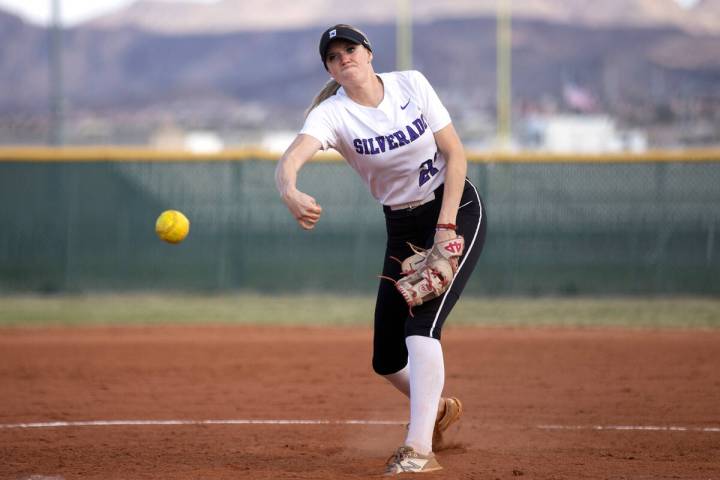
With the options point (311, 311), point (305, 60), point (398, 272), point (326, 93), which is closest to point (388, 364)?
point (398, 272)

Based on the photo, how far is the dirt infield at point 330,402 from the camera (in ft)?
17.0

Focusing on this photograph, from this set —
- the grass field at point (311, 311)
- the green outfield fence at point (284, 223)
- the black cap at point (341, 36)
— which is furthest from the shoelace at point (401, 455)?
the green outfield fence at point (284, 223)

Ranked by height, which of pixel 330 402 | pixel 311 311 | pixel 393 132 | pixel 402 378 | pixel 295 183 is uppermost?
pixel 393 132

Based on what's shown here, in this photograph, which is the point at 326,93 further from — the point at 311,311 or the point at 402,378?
the point at 311,311

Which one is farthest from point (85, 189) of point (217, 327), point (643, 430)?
point (643, 430)

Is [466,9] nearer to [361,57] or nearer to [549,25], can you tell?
[549,25]

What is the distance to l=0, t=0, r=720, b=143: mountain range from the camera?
230 feet

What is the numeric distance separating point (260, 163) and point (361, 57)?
8.79 meters

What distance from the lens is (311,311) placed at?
469 inches

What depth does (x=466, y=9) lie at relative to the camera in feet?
301

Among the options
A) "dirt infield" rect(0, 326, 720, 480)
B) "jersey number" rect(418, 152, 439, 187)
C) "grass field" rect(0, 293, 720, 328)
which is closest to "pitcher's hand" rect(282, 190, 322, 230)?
"jersey number" rect(418, 152, 439, 187)

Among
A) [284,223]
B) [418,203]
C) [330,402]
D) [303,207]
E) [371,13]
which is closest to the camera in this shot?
[303,207]

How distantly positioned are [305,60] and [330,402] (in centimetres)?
8252

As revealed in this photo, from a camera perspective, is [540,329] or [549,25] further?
[549,25]
